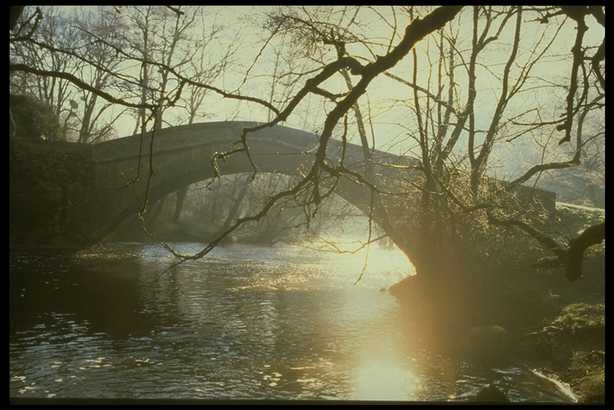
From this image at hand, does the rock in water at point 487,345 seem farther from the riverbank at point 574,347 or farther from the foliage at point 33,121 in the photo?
the foliage at point 33,121

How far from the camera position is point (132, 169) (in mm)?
20094

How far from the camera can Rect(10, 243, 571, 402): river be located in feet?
24.7

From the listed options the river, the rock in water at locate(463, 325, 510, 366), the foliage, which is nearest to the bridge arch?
the foliage

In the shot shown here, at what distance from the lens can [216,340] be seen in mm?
10000

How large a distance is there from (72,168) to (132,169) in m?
1.91

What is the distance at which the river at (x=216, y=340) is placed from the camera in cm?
754

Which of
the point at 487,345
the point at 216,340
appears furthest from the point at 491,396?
the point at 216,340

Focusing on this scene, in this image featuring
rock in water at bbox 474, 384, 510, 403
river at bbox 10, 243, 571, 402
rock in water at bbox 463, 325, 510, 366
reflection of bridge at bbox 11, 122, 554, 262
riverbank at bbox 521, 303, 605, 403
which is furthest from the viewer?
reflection of bridge at bbox 11, 122, 554, 262

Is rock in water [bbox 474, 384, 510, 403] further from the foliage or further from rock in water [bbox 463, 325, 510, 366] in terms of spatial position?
the foliage

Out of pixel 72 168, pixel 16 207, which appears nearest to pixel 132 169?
pixel 72 168

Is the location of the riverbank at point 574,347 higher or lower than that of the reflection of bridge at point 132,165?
lower

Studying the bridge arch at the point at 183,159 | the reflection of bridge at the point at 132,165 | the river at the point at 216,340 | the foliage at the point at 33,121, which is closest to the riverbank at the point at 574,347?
the river at the point at 216,340

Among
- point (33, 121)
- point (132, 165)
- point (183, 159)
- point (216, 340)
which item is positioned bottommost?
point (216, 340)

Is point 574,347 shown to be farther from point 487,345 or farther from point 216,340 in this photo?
point 216,340
